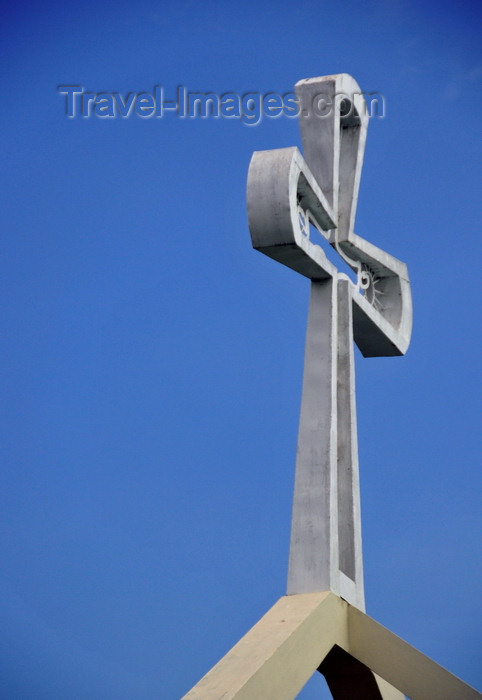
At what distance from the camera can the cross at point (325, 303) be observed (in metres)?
6.62

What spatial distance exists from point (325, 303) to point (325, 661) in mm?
2579

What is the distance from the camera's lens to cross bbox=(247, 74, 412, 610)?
6617mm

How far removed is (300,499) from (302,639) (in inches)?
41.5

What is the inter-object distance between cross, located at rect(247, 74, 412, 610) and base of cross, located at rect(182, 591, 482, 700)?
25 cm

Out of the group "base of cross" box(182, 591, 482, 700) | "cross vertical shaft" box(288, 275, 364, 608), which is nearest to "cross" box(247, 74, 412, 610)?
"cross vertical shaft" box(288, 275, 364, 608)

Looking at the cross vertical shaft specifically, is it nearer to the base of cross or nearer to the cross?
the cross

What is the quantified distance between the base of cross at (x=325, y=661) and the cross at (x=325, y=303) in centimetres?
25

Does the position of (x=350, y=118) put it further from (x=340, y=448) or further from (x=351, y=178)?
(x=340, y=448)

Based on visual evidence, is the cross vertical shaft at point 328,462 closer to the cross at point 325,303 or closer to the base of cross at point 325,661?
the cross at point 325,303

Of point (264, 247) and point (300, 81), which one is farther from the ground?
point (300, 81)

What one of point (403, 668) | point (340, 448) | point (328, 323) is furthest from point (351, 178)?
point (403, 668)

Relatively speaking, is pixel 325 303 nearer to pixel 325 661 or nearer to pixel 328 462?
pixel 328 462

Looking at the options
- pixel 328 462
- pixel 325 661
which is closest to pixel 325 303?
pixel 328 462

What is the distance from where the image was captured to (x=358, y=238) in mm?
8719
